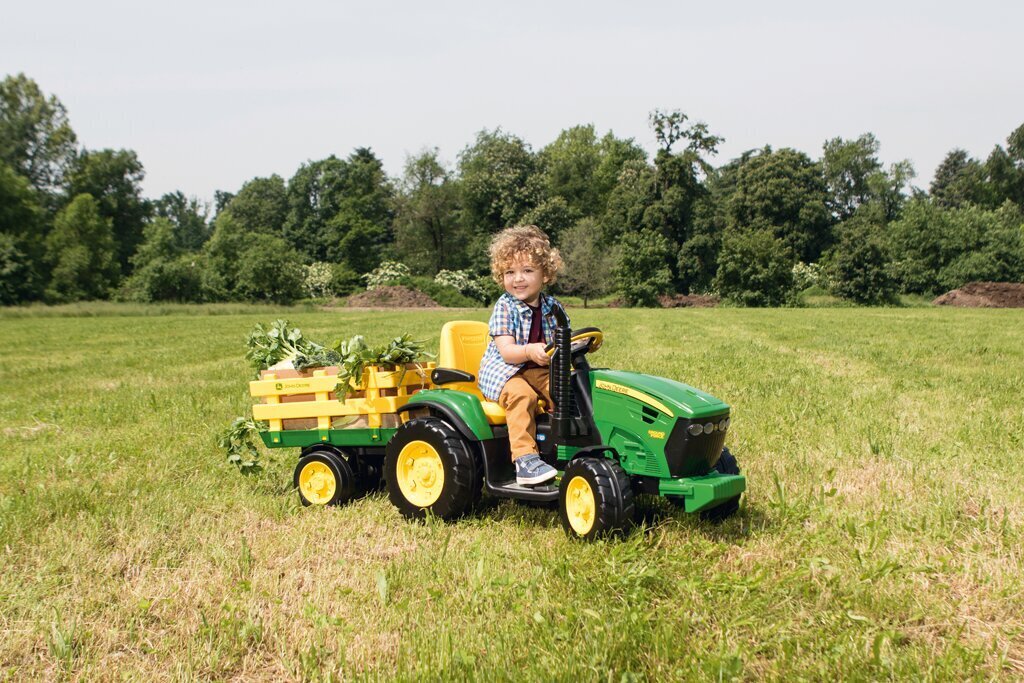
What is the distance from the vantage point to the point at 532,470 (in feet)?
14.5

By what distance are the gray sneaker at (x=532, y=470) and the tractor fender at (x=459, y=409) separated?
298 mm

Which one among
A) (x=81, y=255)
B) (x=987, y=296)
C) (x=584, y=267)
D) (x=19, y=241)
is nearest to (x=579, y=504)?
(x=987, y=296)

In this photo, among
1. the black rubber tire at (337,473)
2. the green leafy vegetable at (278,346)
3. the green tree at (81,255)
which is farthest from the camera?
the green tree at (81,255)

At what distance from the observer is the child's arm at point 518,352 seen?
446 cm

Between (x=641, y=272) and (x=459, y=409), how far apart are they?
163 feet

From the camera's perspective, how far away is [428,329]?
2356 cm

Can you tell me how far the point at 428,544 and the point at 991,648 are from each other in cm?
255

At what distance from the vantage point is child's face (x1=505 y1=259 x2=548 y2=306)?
4.70m

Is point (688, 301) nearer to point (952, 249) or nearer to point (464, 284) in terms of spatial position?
point (464, 284)

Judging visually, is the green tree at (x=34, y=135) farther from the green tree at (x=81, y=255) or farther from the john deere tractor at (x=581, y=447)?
the john deere tractor at (x=581, y=447)

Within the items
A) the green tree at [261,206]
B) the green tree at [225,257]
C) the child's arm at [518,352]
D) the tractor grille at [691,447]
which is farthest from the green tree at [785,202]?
the tractor grille at [691,447]

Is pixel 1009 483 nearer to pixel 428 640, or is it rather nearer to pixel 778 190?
pixel 428 640

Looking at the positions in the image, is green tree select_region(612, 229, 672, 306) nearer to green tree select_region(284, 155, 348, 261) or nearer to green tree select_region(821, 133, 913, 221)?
green tree select_region(284, 155, 348, 261)

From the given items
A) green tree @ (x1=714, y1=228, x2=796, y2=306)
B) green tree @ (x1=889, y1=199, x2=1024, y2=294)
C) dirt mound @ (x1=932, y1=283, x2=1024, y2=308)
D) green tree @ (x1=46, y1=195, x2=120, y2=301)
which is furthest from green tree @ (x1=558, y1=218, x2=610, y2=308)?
green tree @ (x1=46, y1=195, x2=120, y2=301)
